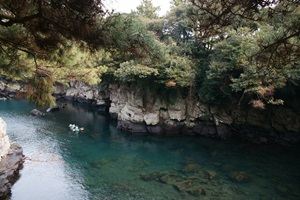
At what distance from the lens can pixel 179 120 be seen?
878 inches

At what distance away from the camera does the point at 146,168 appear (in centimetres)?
1563

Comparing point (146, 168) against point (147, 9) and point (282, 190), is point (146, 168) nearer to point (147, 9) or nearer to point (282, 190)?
point (282, 190)

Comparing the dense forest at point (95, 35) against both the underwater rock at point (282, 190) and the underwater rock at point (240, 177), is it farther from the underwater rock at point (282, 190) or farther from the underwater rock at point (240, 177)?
the underwater rock at point (240, 177)

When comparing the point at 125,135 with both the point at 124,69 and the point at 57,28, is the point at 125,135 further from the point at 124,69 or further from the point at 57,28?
the point at 57,28

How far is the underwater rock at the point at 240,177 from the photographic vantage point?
45.0 feet

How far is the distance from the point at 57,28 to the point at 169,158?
563 inches

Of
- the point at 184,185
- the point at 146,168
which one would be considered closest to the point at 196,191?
the point at 184,185

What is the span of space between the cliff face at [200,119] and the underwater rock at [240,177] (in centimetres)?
642

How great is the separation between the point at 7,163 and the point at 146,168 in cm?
859

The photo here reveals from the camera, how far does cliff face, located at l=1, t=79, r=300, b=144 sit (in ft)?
→ 62.4

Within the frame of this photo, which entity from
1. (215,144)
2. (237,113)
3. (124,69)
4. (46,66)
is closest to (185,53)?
(124,69)

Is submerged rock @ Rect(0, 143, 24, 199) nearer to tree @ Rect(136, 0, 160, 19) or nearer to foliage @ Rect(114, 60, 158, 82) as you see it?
foliage @ Rect(114, 60, 158, 82)

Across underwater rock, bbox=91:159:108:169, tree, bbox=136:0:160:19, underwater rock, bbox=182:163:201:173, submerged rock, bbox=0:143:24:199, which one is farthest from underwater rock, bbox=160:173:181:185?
tree, bbox=136:0:160:19

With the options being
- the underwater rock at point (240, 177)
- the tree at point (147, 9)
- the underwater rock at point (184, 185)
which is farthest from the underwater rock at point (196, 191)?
the tree at point (147, 9)
